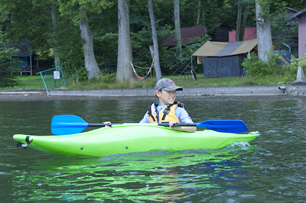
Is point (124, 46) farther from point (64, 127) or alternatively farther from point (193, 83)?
point (64, 127)

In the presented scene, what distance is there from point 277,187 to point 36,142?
3.47 metres

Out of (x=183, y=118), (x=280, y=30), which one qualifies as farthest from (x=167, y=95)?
(x=280, y=30)

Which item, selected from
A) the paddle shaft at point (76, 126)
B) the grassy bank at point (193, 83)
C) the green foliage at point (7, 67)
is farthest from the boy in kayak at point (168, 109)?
the green foliage at point (7, 67)

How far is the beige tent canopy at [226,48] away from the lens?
79.5 ft

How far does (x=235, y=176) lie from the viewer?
14.4 feet

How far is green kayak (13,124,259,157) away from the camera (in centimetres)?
550

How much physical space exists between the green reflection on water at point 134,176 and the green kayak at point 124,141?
0.12 m

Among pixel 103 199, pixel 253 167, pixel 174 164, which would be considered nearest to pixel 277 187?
pixel 253 167

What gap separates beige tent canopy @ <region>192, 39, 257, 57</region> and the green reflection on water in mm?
19488

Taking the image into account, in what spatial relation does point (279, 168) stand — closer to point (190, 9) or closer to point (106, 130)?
point (106, 130)

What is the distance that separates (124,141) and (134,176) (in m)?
1.21

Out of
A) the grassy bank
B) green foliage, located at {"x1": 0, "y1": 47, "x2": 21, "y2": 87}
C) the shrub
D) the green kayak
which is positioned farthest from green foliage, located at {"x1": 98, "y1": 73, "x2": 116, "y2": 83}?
the green kayak

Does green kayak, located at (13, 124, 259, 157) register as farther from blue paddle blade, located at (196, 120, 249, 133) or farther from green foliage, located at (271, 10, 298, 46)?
green foliage, located at (271, 10, 298, 46)

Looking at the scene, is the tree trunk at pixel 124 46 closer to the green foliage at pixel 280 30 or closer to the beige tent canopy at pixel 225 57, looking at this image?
the beige tent canopy at pixel 225 57
